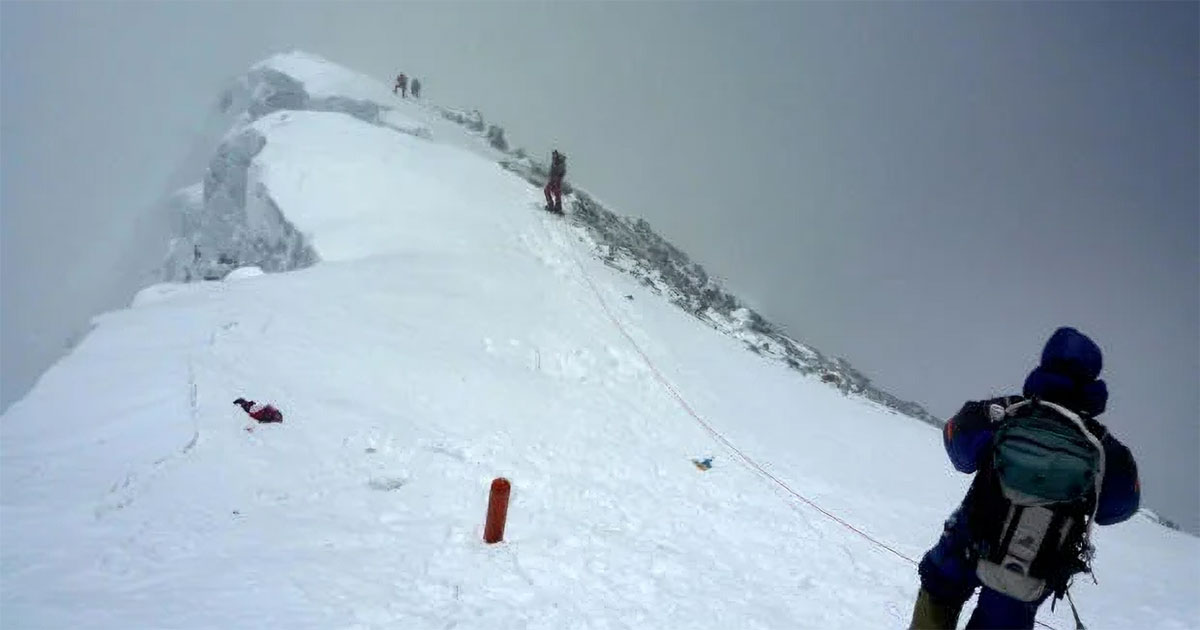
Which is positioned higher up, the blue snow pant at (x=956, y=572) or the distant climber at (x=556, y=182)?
the distant climber at (x=556, y=182)

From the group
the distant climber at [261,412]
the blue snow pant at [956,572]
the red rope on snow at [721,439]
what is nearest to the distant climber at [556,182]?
the red rope on snow at [721,439]

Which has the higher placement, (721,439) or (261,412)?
(721,439)

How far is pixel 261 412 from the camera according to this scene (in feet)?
26.1

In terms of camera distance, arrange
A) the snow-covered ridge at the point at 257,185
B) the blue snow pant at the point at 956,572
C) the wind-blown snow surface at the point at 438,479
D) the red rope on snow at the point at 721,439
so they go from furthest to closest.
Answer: the snow-covered ridge at the point at 257,185, the red rope on snow at the point at 721,439, the wind-blown snow surface at the point at 438,479, the blue snow pant at the point at 956,572

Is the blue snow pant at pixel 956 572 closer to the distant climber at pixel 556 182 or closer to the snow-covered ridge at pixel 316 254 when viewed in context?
the snow-covered ridge at pixel 316 254

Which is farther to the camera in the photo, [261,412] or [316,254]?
[316,254]

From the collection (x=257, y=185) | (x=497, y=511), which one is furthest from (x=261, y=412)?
(x=257, y=185)

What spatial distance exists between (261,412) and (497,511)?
11.1ft

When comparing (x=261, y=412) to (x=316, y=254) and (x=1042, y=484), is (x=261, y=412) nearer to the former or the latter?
(x=1042, y=484)

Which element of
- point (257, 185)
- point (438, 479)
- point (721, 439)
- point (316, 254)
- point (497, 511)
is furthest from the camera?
point (257, 185)

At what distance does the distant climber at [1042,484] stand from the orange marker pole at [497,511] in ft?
13.2

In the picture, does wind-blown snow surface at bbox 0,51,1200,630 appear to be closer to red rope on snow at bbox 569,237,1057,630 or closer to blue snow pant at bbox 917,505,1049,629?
red rope on snow at bbox 569,237,1057,630

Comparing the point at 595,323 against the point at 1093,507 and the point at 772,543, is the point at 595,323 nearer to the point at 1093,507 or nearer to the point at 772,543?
the point at 772,543

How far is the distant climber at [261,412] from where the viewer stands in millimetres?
7922
